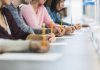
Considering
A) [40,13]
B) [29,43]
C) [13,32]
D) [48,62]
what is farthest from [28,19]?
[48,62]

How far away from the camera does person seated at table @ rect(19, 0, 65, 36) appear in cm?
205

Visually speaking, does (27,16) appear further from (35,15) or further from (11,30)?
(11,30)

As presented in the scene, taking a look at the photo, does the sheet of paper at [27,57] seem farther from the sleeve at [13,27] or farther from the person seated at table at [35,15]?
the person seated at table at [35,15]

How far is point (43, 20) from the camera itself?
2.39 meters

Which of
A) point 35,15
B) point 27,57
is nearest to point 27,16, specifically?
point 35,15

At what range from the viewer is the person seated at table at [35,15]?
205cm

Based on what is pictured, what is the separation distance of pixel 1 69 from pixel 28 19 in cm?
118

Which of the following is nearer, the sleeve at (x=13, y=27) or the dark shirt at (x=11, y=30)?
the dark shirt at (x=11, y=30)

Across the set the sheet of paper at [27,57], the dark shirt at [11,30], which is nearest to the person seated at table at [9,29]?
the dark shirt at [11,30]

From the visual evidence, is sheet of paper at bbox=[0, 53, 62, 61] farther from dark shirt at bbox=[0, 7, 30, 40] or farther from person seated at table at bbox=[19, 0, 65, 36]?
person seated at table at bbox=[19, 0, 65, 36]

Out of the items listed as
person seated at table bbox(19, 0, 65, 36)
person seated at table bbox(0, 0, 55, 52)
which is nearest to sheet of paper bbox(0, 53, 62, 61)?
person seated at table bbox(0, 0, 55, 52)

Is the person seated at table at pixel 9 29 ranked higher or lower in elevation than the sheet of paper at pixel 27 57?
higher

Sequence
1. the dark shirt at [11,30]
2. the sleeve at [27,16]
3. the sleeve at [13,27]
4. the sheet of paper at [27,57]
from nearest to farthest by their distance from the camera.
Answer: the sheet of paper at [27,57] → the dark shirt at [11,30] → the sleeve at [13,27] → the sleeve at [27,16]

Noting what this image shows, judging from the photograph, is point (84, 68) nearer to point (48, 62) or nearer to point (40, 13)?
point (48, 62)
